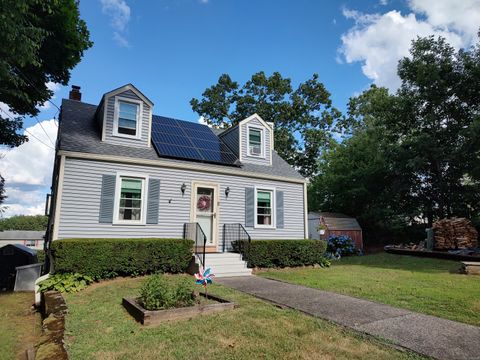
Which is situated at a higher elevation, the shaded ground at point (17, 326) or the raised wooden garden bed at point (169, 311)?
the raised wooden garden bed at point (169, 311)

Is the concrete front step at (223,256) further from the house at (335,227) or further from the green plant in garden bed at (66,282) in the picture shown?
the house at (335,227)

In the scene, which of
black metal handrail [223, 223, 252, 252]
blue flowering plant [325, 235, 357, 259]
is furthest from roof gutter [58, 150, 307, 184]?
blue flowering plant [325, 235, 357, 259]

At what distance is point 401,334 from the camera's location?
12.8 ft

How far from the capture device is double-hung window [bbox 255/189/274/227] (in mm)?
12117

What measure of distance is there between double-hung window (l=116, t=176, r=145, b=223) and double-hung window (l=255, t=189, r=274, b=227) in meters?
4.45

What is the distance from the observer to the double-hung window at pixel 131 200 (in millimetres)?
9594

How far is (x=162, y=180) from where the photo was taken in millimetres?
10289

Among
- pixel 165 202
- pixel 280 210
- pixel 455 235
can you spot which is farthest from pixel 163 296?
pixel 455 235

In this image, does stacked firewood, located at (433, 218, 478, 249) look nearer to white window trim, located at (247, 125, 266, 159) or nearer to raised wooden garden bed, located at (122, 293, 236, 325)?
white window trim, located at (247, 125, 266, 159)

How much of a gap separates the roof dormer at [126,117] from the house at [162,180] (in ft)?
0.11

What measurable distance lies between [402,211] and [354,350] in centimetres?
1912

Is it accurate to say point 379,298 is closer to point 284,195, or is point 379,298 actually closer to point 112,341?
point 112,341

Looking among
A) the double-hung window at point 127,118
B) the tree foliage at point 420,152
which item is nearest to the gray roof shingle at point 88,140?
the double-hung window at point 127,118

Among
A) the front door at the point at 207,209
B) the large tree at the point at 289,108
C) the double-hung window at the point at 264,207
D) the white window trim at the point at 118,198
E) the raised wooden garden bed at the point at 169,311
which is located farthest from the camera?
the large tree at the point at 289,108
